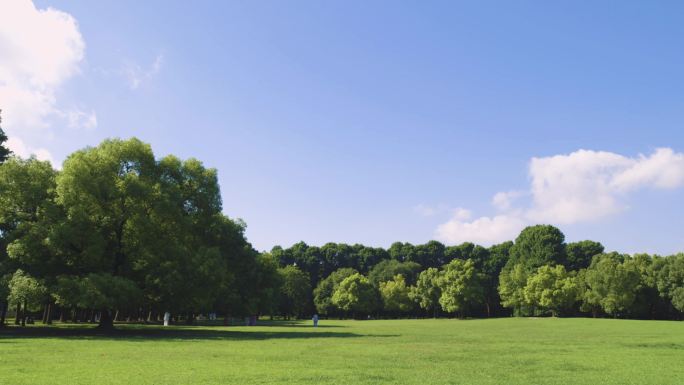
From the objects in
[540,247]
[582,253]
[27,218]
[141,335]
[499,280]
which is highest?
[540,247]

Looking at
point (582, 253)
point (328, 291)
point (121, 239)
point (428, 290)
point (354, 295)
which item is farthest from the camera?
point (328, 291)

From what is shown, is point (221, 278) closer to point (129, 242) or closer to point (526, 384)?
point (129, 242)

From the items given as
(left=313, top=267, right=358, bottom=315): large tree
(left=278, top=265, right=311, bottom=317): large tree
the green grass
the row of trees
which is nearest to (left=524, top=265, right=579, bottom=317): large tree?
the row of trees

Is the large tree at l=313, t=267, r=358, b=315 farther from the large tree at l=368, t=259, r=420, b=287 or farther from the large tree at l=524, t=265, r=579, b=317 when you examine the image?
the large tree at l=524, t=265, r=579, b=317

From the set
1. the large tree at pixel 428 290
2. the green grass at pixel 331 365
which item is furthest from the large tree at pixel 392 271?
the green grass at pixel 331 365

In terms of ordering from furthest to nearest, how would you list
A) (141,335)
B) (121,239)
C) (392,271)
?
1. (392,271)
2. (121,239)
3. (141,335)

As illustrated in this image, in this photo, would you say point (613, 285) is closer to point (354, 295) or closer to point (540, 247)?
point (540, 247)

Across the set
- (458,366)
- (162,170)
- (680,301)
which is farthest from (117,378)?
(680,301)

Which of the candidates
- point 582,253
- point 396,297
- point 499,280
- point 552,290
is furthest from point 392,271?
point 552,290

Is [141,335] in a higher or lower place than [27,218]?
lower

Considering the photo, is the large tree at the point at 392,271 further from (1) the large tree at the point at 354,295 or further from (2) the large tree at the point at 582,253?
(2) the large tree at the point at 582,253

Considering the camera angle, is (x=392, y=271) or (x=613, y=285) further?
(x=392, y=271)

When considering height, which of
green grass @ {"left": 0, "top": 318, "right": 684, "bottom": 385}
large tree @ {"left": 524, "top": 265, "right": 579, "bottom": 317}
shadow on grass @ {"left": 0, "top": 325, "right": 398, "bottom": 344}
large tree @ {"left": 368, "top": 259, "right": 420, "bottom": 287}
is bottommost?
green grass @ {"left": 0, "top": 318, "right": 684, "bottom": 385}

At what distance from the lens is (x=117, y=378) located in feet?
52.4
